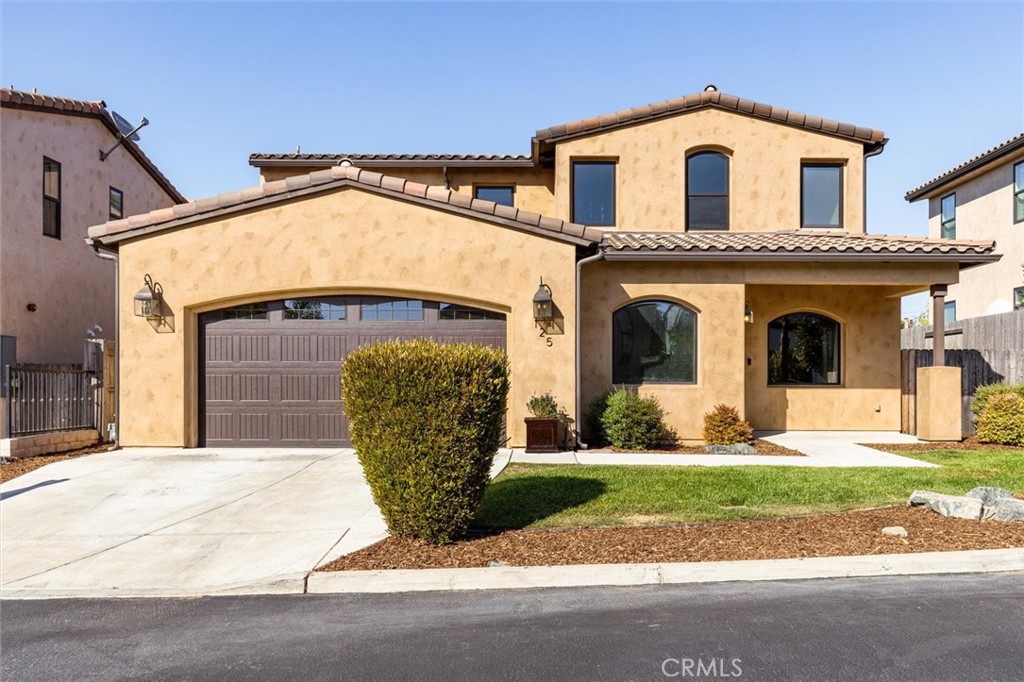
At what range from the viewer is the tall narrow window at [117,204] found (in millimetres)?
17609

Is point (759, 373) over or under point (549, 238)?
Answer: under

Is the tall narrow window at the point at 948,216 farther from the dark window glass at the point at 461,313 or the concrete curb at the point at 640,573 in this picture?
the concrete curb at the point at 640,573

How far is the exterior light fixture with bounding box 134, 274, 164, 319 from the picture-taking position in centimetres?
1130

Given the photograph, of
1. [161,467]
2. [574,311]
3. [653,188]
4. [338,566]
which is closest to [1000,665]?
[338,566]

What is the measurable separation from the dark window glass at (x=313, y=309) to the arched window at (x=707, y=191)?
26.5ft

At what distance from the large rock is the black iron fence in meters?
13.5

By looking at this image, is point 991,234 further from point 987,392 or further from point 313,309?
point 313,309

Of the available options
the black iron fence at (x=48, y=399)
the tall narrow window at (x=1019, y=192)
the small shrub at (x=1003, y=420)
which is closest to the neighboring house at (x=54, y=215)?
the black iron fence at (x=48, y=399)

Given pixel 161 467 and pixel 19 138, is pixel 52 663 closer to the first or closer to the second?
pixel 161 467

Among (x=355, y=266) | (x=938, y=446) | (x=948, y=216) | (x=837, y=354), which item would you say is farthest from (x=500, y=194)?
(x=948, y=216)

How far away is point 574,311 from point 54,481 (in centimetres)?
842

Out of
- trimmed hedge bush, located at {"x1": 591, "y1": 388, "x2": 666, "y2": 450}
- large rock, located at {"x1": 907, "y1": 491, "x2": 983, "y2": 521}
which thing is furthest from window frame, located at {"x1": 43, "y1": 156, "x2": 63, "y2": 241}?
large rock, located at {"x1": 907, "y1": 491, "x2": 983, "y2": 521}

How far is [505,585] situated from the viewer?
17.4ft

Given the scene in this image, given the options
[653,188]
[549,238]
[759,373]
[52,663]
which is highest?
[653,188]
